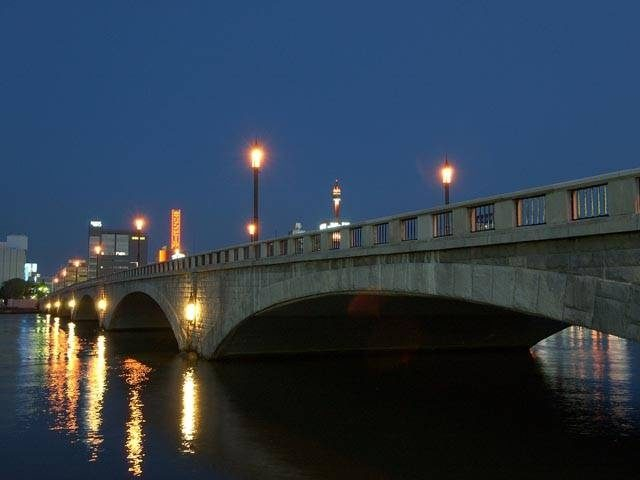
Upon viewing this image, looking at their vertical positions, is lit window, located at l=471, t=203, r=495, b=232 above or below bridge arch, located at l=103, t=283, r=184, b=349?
above

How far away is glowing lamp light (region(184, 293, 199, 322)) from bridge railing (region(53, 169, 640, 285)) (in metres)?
12.7

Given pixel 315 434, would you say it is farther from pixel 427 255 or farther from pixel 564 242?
pixel 564 242

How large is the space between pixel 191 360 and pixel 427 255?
21.9 meters

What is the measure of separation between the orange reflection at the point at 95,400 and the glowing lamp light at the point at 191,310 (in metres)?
5.19

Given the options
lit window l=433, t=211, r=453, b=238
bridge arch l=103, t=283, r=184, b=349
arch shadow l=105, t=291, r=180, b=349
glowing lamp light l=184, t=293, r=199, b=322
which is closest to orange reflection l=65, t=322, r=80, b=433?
glowing lamp light l=184, t=293, r=199, b=322

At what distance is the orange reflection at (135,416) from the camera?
1586 cm

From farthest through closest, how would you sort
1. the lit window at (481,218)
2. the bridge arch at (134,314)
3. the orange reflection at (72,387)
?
the bridge arch at (134,314) < the orange reflection at (72,387) < the lit window at (481,218)

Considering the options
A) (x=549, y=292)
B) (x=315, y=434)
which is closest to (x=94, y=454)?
(x=315, y=434)

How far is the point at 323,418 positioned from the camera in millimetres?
21406

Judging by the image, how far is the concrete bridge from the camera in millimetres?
12781

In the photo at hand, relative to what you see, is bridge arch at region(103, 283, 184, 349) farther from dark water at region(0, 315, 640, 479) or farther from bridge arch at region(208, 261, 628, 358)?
bridge arch at region(208, 261, 628, 358)

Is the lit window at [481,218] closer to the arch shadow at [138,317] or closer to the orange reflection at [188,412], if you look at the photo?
the orange reflection at [188,412]

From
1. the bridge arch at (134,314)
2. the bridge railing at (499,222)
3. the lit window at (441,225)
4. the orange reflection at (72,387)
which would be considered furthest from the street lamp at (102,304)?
the lit window at (441,225)

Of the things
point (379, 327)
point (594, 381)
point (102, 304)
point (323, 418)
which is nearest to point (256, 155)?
point (379, 327)
